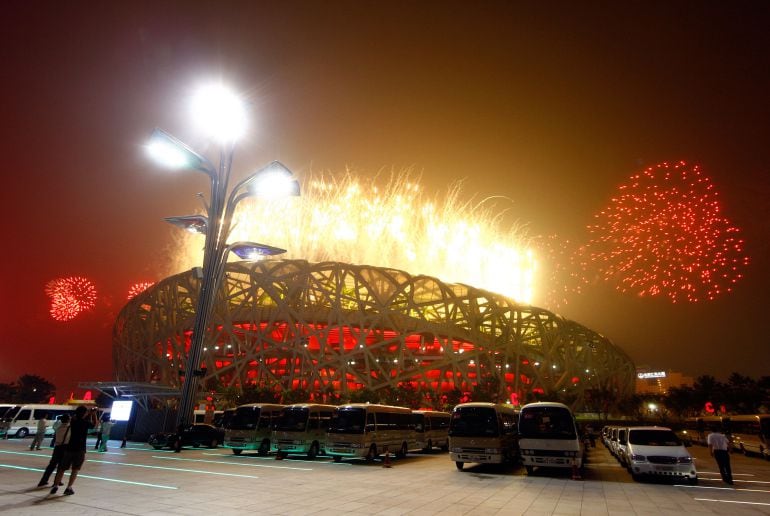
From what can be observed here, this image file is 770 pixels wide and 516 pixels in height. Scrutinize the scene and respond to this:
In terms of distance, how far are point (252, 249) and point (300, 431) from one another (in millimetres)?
9566

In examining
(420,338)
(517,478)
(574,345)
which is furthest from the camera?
(574,345)

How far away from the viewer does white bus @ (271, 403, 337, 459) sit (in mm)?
20453

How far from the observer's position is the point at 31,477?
12148 millimetres

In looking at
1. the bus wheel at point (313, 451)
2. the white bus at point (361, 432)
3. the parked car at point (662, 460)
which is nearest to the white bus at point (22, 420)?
the bus wheel at point (313, 451)

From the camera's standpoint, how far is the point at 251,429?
2141cm

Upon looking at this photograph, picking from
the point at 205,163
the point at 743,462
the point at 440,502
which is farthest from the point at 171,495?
the point at 743,462

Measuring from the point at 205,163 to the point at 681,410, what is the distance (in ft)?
279

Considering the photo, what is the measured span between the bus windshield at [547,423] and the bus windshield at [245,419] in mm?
12315

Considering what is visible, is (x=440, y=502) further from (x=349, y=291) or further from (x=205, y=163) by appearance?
(x=349, y=291)

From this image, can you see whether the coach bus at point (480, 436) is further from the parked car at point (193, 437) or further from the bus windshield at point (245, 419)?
the parked car at point (193, 437)

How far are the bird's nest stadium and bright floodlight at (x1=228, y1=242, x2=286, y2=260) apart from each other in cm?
2290

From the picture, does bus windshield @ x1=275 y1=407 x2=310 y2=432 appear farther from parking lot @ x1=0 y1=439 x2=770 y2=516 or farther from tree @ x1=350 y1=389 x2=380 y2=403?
tree @ x1=350 y1=389 x2=380 y2=403

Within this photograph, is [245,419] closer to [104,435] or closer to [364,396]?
[104,435]

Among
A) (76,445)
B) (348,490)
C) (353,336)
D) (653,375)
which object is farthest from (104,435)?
(653,375)
